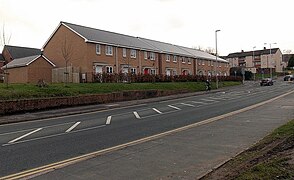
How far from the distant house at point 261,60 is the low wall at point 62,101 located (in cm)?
8749

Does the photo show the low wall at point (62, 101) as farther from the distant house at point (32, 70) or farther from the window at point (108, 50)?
the distant house at point (32, 70)

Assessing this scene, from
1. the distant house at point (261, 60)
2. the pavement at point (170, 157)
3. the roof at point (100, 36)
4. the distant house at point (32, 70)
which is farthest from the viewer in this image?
the distant house at point (261, 60)

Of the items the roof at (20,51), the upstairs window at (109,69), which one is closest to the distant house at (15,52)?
the roof at (20,51)

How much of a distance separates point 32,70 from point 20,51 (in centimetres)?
3261

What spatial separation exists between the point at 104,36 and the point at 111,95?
1942 cm

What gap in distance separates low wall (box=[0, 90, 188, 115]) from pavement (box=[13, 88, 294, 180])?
12.3 meters

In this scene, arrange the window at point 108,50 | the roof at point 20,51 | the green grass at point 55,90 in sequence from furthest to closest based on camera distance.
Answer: the roof at point 20,51 < the window at point 108,50 < the green grass at point 55,90

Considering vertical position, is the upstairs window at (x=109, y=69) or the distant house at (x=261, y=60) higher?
the distant house at (x=261, y=60)

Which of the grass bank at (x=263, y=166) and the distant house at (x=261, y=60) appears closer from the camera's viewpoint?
the grass bank at (x=263, y=166)

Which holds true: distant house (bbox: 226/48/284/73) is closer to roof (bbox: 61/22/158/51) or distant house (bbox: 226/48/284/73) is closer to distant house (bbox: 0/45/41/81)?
roof (bbox: 61/22/158/51)

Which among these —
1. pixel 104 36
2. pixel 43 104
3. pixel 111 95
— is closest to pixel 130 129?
pixel 43 104

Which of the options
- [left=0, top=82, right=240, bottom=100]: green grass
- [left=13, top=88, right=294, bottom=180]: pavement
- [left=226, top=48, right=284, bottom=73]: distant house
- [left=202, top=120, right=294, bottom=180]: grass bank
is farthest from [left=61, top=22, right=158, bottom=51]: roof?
[left=226, top=48, right=284, bottom=73]: distant house

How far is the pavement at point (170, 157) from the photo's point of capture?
6113 millimetres

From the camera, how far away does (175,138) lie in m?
9.93
